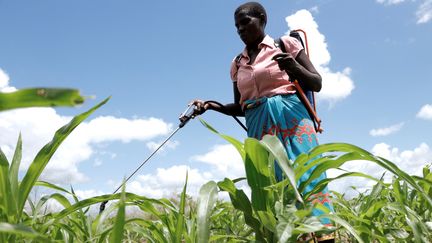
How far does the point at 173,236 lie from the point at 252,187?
1.06ft

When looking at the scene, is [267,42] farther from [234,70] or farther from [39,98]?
[39,98]

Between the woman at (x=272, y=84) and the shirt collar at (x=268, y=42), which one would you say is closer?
the woman at (x=272, y=84)

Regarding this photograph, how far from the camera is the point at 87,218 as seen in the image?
3.90 feet

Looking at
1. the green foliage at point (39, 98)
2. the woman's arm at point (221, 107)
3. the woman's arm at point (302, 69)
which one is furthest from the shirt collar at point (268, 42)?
the green foliage at point (39, 98)

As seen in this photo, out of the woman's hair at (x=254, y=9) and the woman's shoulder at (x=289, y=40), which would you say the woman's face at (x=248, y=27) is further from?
the woman's shoulder at (x=289, y=40)

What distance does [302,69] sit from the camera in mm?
1656

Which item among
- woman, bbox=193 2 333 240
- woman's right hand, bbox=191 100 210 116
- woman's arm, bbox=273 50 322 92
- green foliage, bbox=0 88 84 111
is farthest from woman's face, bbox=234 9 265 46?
green foliage, bbox=0 88 84 111

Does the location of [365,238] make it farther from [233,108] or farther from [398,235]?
[233,108]

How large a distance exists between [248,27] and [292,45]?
252mm

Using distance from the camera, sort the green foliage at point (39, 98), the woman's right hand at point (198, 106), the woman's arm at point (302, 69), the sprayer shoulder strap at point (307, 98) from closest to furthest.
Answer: the green foliage at point (39, 98), the woman's arm at point (302, 69), the sprayer shoulder strap at point (307, 98), the woman's right hand at point (198, 106)

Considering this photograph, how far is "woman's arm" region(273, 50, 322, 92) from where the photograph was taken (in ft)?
5.22

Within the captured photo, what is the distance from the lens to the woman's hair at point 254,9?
1972 millimetres

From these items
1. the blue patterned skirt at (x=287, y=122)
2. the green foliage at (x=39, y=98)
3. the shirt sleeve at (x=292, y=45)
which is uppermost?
the shirt sleeve at (x=292, y=45)

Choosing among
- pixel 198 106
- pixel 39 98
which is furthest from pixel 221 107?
pixel 39 98
